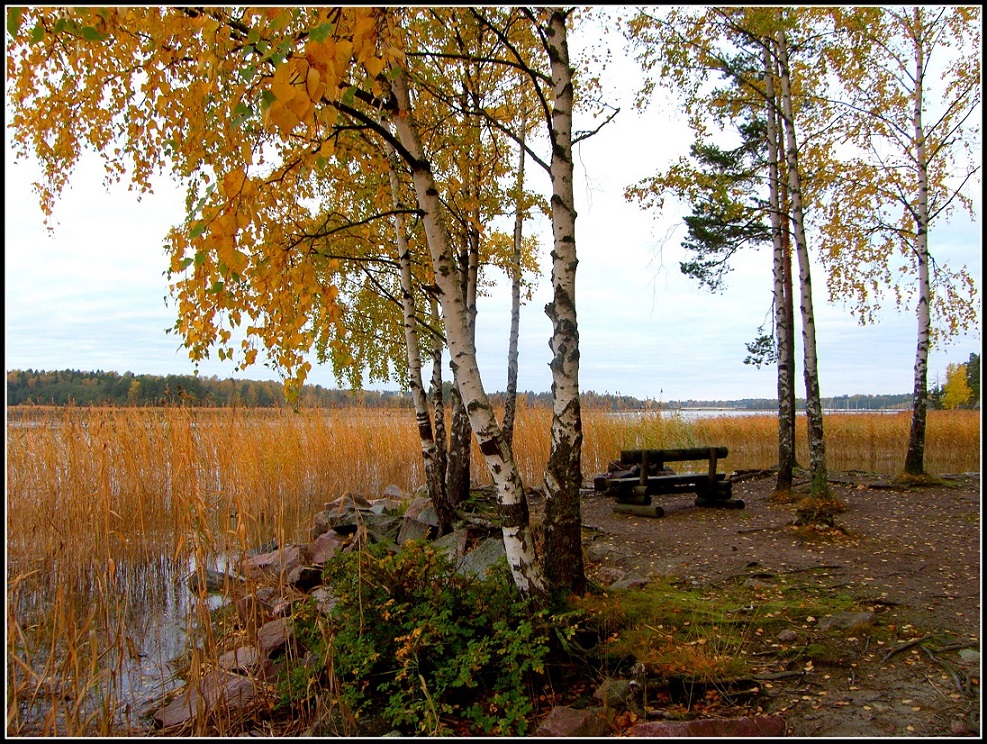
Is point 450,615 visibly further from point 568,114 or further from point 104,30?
point 104,30

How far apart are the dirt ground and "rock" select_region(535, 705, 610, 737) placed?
28.0 inches

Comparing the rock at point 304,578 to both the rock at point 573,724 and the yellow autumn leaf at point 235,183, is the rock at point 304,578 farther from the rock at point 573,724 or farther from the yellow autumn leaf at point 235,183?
the yellow autumn leaf at point 235,183

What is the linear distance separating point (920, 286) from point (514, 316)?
526 centimetres

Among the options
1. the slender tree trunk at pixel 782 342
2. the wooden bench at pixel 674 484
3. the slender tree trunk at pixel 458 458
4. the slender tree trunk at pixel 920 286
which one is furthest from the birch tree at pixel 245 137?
the slender tree trunk at pixel 920 286

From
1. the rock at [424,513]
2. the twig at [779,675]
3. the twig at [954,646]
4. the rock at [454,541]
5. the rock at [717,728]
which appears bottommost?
the twig at [779,675]

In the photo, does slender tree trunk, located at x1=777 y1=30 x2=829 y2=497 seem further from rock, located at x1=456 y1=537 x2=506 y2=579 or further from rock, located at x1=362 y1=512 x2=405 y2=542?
rock, located at x1=362 y1=512 x2=405 y2=542

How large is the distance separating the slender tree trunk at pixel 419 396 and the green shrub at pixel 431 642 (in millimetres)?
1960

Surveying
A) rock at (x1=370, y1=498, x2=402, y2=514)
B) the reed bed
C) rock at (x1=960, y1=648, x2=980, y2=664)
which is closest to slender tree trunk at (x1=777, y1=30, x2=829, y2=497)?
rock at (x1=960, y1=648, x2=980, y2=664)

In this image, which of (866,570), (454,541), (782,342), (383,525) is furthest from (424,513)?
(782,342)

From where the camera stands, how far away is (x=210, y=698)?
9.09ft

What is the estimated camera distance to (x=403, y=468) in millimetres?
9477

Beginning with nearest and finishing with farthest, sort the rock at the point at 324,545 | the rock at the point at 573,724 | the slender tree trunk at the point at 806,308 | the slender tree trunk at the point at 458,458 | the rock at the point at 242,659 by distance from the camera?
the rock at the point at 573,724
the rock at the point at 242,659
the rock at the point at 324,545
the slender tree trunk at the point at 806,308
the slender tree trunk at the point at 458,458

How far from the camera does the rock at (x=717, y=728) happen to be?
2.27 meters

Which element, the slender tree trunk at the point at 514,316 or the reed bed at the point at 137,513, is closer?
the reed bed at the point at 137,513
